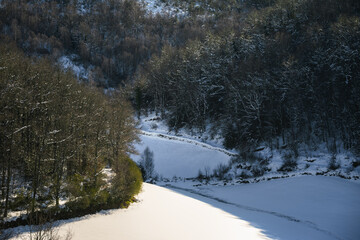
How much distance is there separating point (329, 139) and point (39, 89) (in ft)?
129

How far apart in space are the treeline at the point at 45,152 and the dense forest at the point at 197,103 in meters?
0.10

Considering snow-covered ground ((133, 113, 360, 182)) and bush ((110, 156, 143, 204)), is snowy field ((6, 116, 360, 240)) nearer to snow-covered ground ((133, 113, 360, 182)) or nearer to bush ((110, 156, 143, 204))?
snow-covered ground ((133, 113, 360, 182))

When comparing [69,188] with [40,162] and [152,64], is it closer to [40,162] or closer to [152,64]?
[40,162]

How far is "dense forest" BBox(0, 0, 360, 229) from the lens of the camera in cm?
1870

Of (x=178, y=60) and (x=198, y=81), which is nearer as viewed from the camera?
(x=198, y=81)

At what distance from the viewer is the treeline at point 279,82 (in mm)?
37812

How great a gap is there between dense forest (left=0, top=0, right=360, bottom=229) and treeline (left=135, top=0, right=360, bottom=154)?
0.20m

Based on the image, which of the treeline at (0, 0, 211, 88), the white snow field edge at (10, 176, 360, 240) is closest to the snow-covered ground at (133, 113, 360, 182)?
the white snow field edge at (10, 176, 360, 240)

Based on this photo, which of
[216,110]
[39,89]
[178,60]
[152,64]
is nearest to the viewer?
[39,89]

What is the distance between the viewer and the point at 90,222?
17656mm

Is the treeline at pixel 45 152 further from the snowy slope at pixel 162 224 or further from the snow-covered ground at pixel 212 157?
the snow-covered ground at pixel 212 157

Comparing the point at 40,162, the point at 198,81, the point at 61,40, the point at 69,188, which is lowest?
the point at 69,188

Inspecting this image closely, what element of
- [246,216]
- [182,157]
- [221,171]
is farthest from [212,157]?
[246,216]

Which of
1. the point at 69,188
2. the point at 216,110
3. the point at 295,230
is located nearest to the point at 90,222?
the point at 69,188
